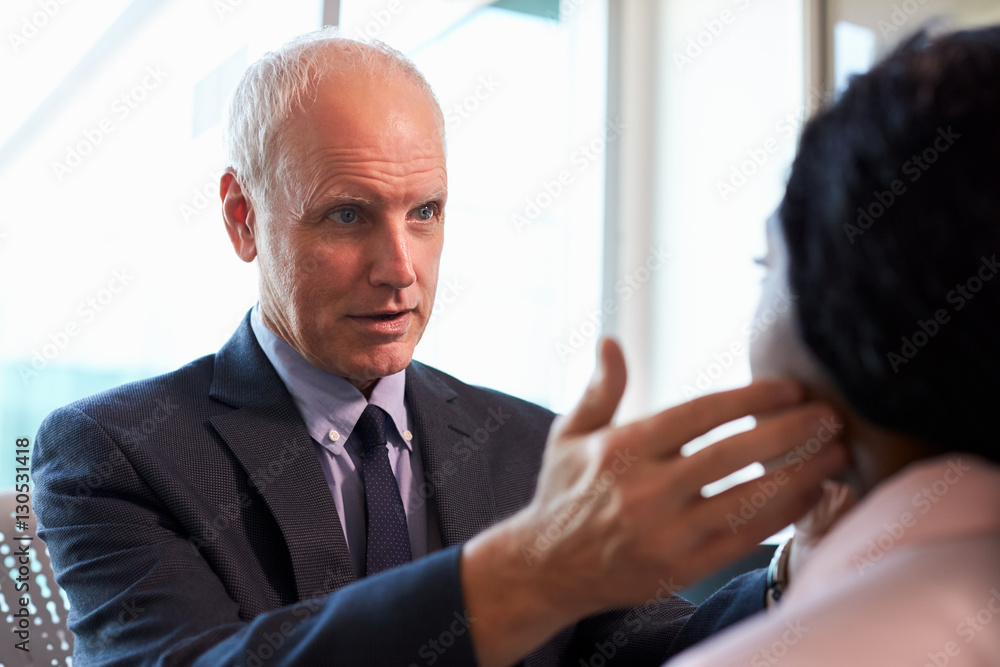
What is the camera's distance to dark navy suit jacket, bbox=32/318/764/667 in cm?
97

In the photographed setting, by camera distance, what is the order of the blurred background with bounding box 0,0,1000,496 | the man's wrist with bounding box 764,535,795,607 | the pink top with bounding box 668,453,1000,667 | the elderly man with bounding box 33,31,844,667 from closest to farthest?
the pink top with bounding box 668,453,1000,667 < the elderly man with bounding box 33,31,844,667 < the man's wrist with bounding box 764,535,795,607 < the blurred background with bounding box 0,0,1000,496

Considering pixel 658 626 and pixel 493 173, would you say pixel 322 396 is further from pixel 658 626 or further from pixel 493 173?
pixel 493 173

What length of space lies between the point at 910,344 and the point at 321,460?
1019 mm

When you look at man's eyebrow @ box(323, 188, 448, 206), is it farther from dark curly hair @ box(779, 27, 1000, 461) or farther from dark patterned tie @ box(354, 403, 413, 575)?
dark curly hair @ box(779, 27, 1000, 461)

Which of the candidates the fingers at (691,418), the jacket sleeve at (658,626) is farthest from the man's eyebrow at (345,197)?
the fingers at (691,418)

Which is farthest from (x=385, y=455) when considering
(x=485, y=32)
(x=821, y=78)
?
(x=821, y=78)

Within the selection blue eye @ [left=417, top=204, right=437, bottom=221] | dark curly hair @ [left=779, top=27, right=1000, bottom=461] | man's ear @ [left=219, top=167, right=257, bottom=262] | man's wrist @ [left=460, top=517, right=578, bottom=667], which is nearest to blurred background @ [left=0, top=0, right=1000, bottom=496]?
man's ear @ [left=219, top=167, right=257, bottom=262]

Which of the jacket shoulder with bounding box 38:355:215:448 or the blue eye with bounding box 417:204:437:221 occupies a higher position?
the blue eye with bounding box 417:204:437:221

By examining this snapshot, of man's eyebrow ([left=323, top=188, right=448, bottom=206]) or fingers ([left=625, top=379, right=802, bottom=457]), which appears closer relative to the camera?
fingers ([left=625, top=379, right=802, bottom=457])

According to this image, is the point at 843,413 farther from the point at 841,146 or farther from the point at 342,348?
the point at 342,348

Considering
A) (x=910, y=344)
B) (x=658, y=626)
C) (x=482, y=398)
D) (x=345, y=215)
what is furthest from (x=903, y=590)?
(x=482, y=398)

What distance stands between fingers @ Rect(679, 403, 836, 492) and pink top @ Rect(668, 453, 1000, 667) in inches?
2.7

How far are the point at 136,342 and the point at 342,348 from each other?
68.0 inches

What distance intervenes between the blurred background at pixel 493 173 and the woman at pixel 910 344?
8.19 feet
